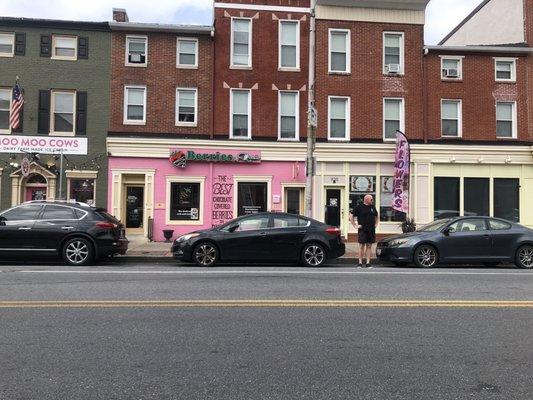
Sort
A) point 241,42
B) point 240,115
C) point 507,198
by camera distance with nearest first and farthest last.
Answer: point 240,115
point 241,42
point 507,198

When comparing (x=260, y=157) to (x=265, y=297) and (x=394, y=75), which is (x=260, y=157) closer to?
(x=394, y=75)

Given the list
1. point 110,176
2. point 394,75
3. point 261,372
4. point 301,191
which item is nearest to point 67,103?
point 110,176

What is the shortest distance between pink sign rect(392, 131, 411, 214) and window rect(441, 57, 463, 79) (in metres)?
3.58

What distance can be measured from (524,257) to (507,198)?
8.33 meters

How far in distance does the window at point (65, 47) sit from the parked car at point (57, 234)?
8740 mm

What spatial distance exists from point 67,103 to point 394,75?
42.2 ft

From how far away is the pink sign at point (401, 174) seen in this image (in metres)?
18.9

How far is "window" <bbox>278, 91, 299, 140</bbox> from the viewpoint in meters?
19.6

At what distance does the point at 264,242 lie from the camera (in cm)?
1210

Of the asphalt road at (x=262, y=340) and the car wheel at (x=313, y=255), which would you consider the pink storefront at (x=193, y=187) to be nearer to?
the car wheel at (x=313, y=255)

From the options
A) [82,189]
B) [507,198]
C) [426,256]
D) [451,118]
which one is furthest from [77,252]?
[507,198]

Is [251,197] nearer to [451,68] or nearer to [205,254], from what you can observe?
[205,254]

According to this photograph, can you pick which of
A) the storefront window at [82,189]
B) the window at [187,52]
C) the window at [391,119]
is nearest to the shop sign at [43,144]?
the storefront window at [82,189]

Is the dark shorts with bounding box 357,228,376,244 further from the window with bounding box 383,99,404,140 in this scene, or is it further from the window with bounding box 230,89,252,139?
the window with bounding box 383,99,404,140
